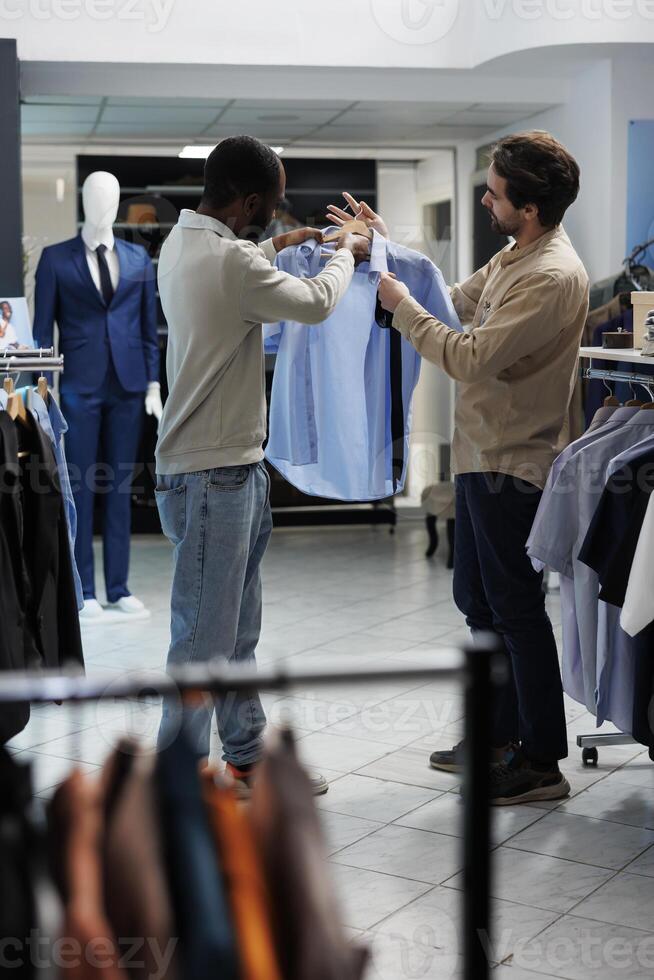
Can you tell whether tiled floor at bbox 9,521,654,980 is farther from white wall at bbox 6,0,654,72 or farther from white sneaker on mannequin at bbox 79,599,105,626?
white wall at bbox 6,0,654,72

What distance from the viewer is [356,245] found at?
10.4 ft

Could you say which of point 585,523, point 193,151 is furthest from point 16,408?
point 193,151

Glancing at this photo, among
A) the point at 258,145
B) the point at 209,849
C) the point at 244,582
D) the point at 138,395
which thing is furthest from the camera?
the point at 138,395

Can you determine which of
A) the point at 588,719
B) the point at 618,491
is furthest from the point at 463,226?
the point at 618,491

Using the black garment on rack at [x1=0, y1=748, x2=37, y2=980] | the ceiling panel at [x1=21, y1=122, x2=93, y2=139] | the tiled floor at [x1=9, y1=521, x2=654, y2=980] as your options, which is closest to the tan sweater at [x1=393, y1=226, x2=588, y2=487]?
the tiled floor at [x1=9, y1=521, x2=654, y2=980]

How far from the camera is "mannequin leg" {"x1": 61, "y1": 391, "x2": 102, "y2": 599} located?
18.5 feet

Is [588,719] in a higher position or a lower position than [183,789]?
lower

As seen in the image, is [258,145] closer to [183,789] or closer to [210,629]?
[210,629]

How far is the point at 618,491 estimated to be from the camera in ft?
9.28

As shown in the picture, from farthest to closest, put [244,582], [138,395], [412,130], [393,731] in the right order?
[412,130] < [138,395] < [393,731] < [244,582]

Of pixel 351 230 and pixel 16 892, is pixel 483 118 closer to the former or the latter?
pixel 351 230

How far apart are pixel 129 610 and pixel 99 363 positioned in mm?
1179

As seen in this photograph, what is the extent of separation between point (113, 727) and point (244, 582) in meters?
1.05

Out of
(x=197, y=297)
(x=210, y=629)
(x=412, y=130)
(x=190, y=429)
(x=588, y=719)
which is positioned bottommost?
(x=588, y=719)
